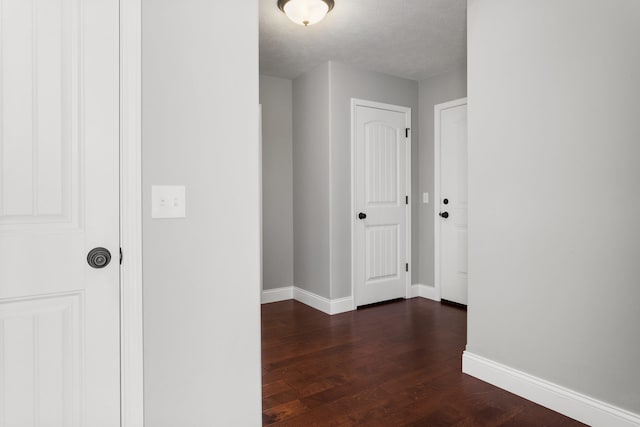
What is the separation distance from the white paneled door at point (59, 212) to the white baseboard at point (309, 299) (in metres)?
2.67

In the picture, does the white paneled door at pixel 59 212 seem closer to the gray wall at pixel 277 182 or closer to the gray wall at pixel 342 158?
the gray wall at pixel 342 158

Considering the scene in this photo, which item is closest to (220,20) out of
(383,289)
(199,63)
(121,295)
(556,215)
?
(199,63)

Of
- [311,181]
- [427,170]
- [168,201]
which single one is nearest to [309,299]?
[311,181]

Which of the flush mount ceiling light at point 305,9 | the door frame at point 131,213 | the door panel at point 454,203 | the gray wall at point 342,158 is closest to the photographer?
the door frame at point 131,213

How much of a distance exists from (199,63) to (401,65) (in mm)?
3001

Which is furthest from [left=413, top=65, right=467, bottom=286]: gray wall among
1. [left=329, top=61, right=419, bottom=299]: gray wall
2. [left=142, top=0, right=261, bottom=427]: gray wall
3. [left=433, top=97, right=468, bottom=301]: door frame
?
[left=142, top=0, right=261, bottom=427]: gray wall

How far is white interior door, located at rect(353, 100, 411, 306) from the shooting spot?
13.1ft

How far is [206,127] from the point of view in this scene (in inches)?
54.5

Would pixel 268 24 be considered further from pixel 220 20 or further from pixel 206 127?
pixel 206 127

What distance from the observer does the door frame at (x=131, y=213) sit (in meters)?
1.25

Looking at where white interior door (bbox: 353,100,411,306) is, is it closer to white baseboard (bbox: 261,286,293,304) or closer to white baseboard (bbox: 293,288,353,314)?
white baseboard (bbox: 293,288,353,314)

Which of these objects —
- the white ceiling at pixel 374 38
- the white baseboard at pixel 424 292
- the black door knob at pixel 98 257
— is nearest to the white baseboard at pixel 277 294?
the white baseboard at pixel 424 292

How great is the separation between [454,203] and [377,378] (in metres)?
2.34

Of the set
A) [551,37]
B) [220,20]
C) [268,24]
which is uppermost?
[268,24]
